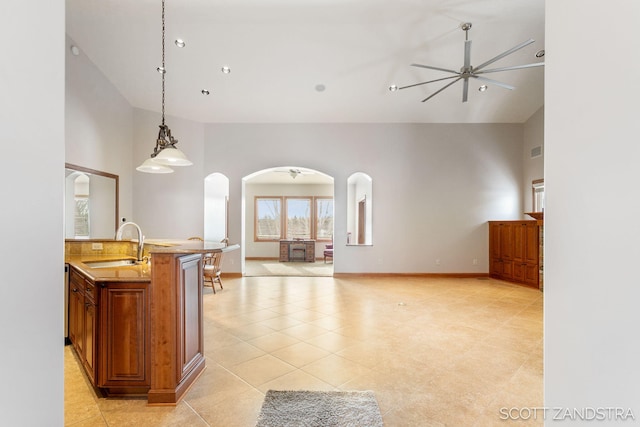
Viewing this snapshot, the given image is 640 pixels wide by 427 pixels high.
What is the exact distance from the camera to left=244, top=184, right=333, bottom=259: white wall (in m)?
10.0

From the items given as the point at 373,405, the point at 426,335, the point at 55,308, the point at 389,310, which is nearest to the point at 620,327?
the point at 55,308

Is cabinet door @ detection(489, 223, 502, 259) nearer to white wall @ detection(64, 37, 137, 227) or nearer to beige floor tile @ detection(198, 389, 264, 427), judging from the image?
beige floor tile @ detection(198, 389, 264, 427)

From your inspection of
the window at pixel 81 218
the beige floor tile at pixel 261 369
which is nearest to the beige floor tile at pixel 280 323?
the beige floor tile at pixel 261 369

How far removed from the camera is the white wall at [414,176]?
6.54m

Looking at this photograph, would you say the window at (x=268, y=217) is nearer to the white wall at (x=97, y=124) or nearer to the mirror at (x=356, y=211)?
the mirror at (x=356, y=211)

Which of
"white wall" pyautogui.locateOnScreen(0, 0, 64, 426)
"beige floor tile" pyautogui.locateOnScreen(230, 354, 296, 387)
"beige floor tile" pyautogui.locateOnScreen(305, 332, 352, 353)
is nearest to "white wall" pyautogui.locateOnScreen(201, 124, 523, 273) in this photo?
"beige floor tile" pyautogui.locateOnScreen(305, 332, 352, 353)

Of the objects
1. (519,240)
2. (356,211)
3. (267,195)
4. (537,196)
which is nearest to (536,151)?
(537,196)

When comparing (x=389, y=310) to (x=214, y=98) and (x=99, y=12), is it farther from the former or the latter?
(x=99, y=12)

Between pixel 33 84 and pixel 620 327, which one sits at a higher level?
pixel 33 84

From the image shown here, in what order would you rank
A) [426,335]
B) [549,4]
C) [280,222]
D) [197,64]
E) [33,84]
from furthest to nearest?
[280,222]
[197,64]
[426,335]
[549,4]
[33,84]

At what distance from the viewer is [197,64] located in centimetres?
498

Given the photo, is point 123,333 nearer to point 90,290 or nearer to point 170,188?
point 90,290

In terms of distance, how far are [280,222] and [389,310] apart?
21.5 ft

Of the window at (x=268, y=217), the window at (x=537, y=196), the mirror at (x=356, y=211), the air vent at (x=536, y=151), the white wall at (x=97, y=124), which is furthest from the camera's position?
the window at (x=268, y=217)
